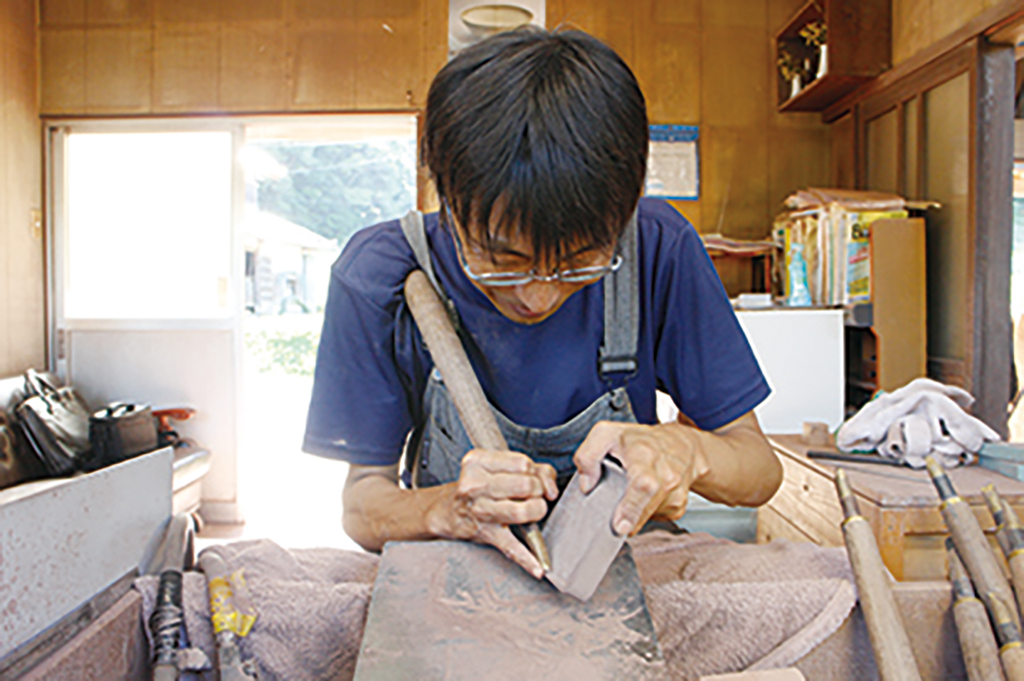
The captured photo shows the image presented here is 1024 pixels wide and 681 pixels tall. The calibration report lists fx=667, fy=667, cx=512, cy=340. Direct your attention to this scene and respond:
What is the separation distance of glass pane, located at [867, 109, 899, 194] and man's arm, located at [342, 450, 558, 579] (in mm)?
3009

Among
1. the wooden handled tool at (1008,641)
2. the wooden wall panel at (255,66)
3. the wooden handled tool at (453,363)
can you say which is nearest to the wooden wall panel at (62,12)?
the wooden wall panel at (255,66)

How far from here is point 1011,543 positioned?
0.90 meters

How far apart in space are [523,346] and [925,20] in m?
2.86

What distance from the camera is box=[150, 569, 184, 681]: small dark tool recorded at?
2.75 ft

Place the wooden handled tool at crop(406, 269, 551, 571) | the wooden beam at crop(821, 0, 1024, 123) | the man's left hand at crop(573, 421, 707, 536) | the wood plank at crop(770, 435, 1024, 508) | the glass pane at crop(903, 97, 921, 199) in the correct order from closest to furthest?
the man's left hand at crop(573, 421, 707, 536)
the wooden handled tool at crop(406, 269, 551, 571)
the wood plank at crop(770, 435, 1024, 508)
the wooden beam at crop(821, 0, 1024, 123)
the glass pane at crop(903, 97, 921, 199)

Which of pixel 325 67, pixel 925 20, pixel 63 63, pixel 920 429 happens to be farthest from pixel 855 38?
pixel 63 63

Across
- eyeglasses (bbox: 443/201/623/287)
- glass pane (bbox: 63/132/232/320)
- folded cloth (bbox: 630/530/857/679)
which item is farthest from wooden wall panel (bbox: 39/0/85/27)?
folded cloth (bbox: 630/530/857/679)

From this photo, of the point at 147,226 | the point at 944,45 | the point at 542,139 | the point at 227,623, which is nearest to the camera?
the point at 542,139

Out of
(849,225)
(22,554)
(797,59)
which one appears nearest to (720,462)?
(22,554)

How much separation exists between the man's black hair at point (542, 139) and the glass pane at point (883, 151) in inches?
115

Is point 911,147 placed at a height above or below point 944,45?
below

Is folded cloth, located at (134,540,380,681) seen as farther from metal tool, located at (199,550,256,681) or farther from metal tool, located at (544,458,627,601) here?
metal tool, located at (544,458,627,601)

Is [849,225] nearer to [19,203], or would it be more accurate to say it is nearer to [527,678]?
[527,678]

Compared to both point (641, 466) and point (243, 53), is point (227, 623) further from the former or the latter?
point (243, 53)
